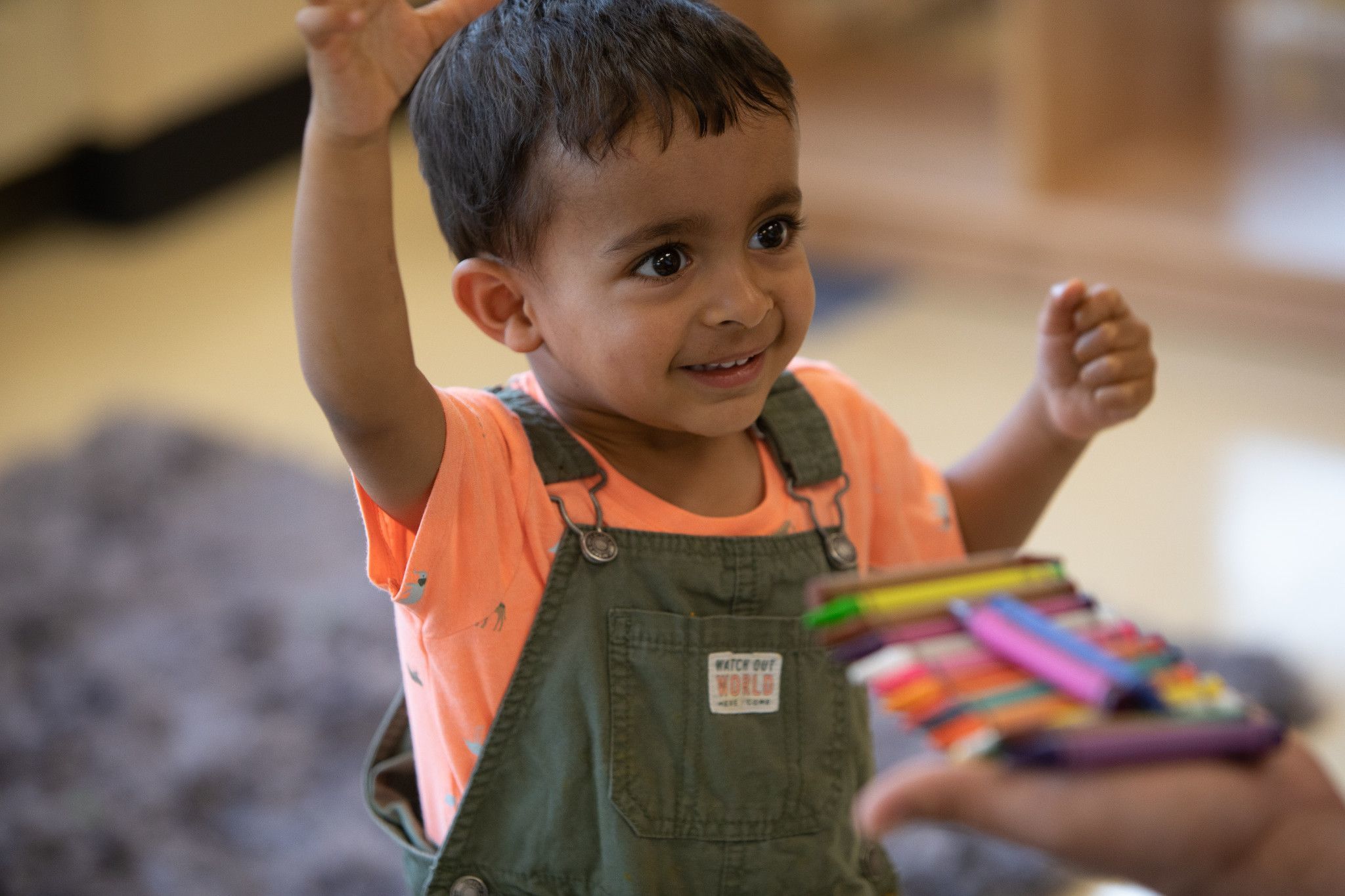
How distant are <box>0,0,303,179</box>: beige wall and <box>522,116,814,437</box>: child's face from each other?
2.15 metres

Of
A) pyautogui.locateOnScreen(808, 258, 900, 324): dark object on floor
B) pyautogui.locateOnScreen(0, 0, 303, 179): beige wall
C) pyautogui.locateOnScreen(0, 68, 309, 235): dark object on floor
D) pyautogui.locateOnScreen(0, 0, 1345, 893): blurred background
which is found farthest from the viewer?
pyautogui.locateOnScreen(0, 68, 309, 235): dark object on floor

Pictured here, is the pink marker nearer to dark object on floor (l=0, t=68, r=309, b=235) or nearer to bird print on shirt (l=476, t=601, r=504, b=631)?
bird print on shirt (l=476, t=601, r=504, b=631)

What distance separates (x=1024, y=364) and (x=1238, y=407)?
297mm

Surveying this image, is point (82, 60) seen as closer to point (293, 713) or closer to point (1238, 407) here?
point (293, 713)

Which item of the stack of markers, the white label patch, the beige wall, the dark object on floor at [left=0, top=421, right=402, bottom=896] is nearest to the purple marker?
the stack of markers

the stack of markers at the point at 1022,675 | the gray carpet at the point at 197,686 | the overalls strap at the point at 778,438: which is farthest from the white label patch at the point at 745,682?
the gray carpet at the point at 197,686

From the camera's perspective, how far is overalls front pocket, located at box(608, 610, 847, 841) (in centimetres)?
82

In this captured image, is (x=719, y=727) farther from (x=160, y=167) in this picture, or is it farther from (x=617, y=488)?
Answer: (x=160, y=167)

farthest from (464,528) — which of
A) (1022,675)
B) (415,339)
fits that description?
(415,339)

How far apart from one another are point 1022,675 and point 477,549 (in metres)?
0.30

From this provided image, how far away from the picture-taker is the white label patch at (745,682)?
32.9 inches

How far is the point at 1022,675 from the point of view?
61cm

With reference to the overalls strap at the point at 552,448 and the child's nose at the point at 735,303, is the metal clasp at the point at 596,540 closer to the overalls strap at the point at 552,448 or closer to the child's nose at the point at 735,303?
the overalls strap at the point at 552,448

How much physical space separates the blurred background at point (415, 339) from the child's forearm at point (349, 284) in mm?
869
